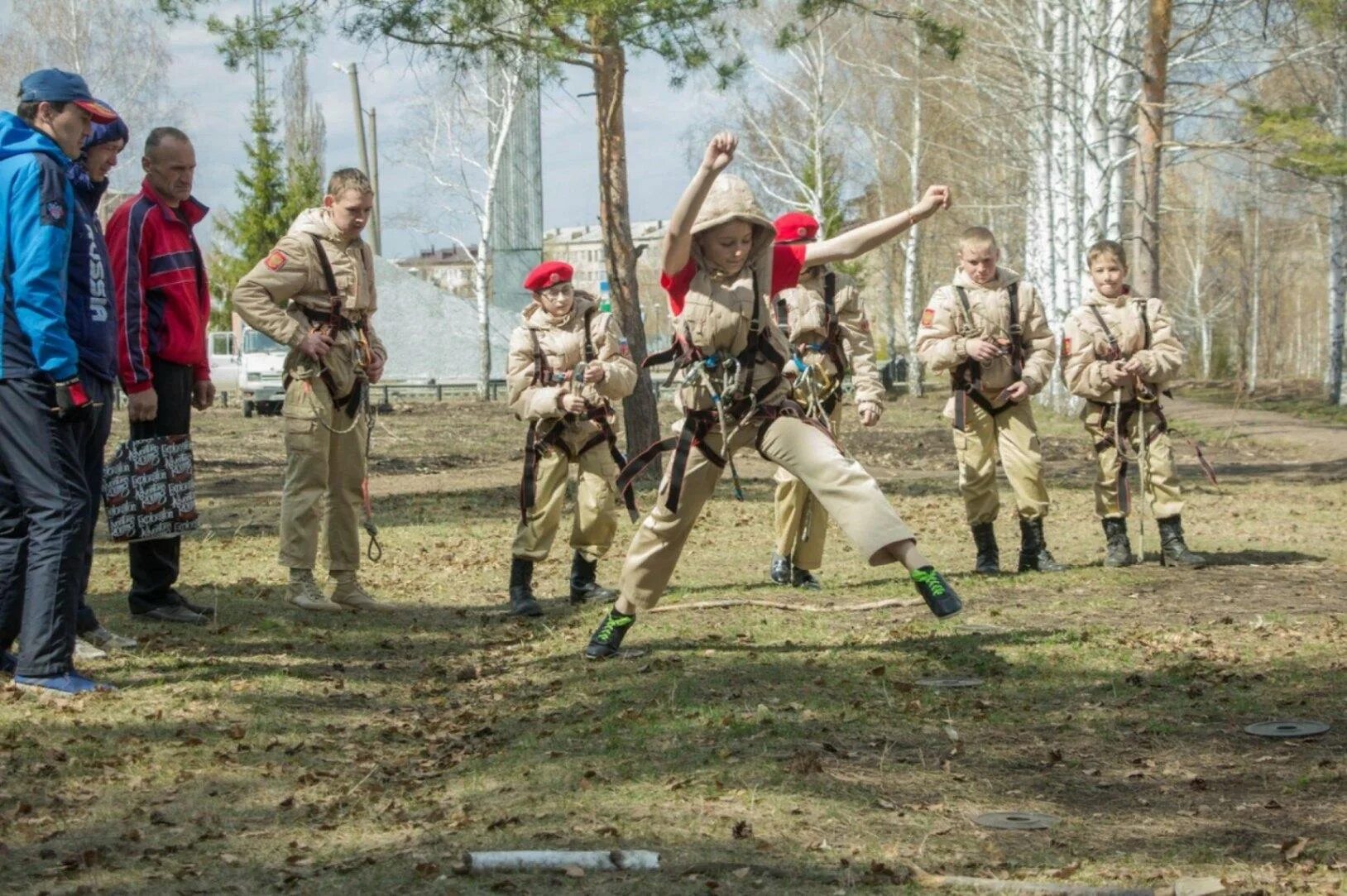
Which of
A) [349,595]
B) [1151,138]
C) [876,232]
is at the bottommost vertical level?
[349,595]

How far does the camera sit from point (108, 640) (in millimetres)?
7793

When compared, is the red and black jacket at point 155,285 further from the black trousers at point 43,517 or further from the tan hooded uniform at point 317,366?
the black trousers at point 43,517

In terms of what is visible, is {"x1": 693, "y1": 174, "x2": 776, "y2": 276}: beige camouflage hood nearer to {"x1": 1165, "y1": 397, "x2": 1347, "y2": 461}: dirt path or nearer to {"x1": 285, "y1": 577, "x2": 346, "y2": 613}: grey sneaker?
{"x1": 285, "y1": 577, "x2": 346, "y2": 613}: grey sneaker

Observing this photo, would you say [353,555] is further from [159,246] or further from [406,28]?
[406,28]

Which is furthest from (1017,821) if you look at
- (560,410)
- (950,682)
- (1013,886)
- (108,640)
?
(108,640)

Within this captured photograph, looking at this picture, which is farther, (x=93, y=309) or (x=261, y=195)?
(x=261, y=195)

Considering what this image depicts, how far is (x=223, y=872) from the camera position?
15.4ft

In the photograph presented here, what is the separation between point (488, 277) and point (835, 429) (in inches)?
1676

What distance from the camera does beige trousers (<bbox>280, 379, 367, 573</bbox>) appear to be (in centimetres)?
904

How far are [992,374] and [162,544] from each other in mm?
4747

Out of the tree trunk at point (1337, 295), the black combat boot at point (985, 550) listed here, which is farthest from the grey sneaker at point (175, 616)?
the tree trunk at point (1337, 295)

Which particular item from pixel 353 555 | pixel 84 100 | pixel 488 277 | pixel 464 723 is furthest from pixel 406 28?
pixel 488 277

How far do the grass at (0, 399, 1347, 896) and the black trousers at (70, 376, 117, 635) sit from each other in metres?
0.38

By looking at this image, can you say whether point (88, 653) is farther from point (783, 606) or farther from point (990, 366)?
point (990, 366)
